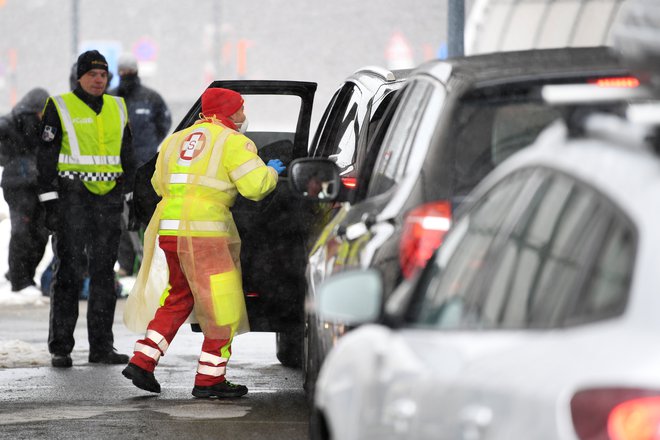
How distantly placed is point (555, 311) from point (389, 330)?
0.80 m

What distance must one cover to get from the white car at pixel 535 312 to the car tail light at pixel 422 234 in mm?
1116

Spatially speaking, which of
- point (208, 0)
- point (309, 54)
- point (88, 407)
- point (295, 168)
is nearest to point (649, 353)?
point (295, 168)

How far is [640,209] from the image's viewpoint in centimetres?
271

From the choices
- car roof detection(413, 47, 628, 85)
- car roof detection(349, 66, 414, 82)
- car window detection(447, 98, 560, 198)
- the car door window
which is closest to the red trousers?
car roof detection(349, 66, 414, 82)

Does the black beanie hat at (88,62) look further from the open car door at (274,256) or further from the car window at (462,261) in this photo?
the car window at (462,261)

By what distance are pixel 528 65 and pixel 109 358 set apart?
220 inches

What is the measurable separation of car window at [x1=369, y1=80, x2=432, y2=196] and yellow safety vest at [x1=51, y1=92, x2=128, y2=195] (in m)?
4.34

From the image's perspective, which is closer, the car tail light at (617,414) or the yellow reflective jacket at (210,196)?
the car tail light at (617,414)

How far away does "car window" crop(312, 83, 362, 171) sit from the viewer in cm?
873

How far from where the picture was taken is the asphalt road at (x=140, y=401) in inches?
305

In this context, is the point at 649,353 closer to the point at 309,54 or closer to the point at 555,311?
the point at 555,311

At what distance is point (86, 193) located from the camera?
10.5 m

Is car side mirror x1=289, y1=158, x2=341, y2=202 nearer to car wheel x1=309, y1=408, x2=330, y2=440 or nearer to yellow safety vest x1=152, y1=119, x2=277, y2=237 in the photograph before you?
yellow safety vest x1=152, y1=119, x2=277, y2=237

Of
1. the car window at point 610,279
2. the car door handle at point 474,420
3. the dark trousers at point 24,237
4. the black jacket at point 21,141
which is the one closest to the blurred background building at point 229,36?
the dark trousers at point 24,237
